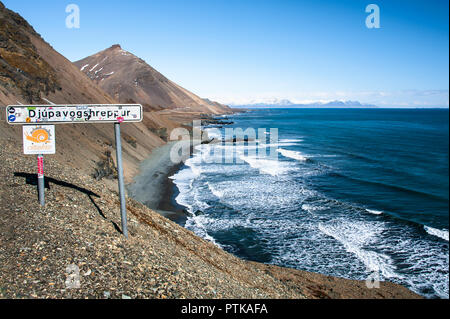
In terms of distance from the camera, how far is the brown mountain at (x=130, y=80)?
123 meters

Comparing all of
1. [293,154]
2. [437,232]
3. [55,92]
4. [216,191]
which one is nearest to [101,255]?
[437,232]

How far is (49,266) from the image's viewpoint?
610 centimetres

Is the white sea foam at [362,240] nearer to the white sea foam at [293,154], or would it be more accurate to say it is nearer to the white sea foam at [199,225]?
the white sea foam at [199,225]

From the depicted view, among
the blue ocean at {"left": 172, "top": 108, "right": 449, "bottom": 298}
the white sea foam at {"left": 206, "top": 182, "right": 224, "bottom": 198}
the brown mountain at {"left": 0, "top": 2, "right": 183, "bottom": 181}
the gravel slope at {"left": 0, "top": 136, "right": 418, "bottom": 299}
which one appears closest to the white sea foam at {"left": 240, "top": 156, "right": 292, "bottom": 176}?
the blue ocean at {"left": 172, "top": 108, "right": 449, "bottom": 298}

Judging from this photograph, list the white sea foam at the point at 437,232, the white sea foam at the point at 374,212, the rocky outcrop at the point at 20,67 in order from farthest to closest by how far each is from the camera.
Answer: the rocky outcrop at the point at 20,67, the white sea foam at the point at 374,212, the white sea foam at the point at 437,232

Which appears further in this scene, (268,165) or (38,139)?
(268,165)

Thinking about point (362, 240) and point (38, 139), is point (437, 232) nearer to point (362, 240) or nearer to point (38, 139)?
point (362, 240)

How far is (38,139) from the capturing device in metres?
7.77

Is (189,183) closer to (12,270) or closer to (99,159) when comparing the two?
(99,159)

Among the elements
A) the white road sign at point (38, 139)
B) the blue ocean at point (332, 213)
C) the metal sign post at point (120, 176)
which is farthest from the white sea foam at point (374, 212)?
the white road sign at point (38, 139)

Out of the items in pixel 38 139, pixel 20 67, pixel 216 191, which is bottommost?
pixel 216 191

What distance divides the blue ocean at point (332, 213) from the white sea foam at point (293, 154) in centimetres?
206

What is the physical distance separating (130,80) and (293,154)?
102744 millimetres

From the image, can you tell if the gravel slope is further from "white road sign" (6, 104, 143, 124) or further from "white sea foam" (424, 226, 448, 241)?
"white sea foam" (424, 226, 448, 241)
